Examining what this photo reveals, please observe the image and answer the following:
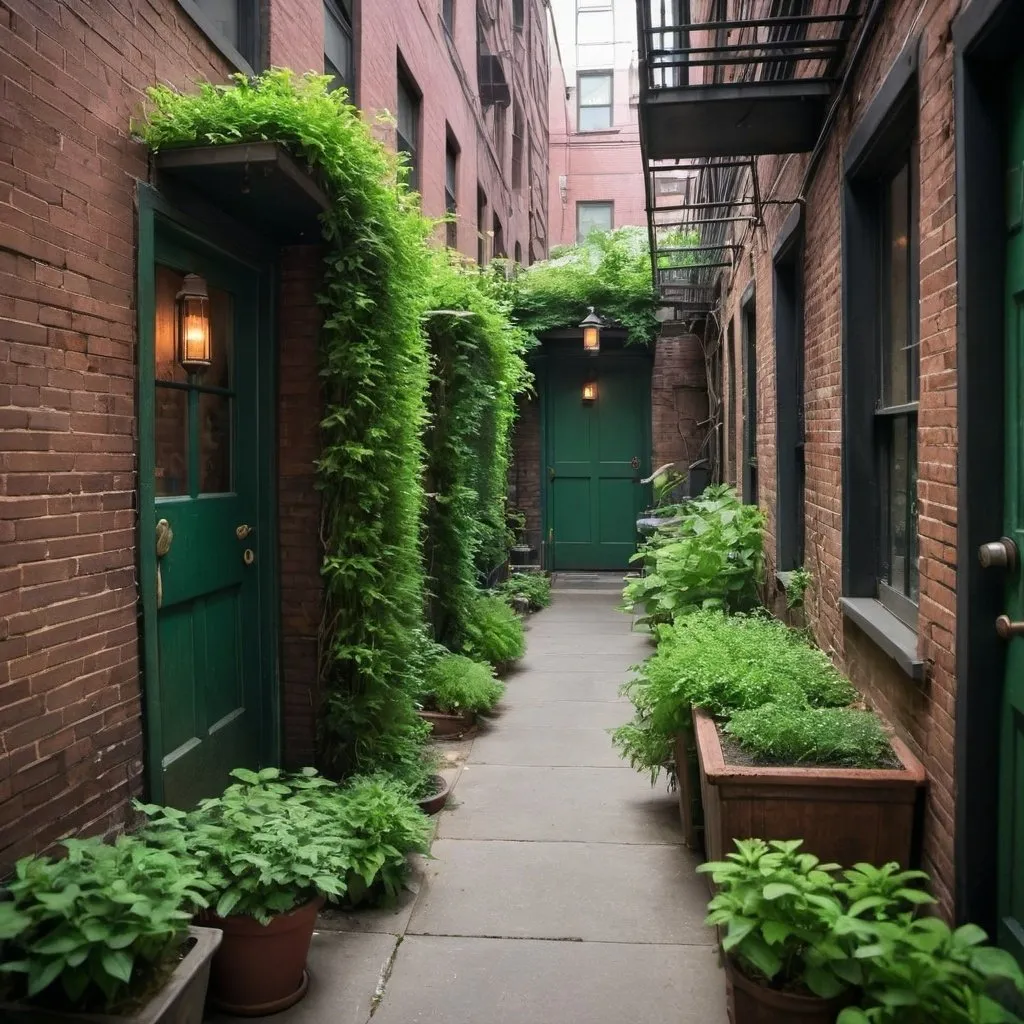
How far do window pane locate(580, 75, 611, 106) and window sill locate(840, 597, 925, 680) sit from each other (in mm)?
24368

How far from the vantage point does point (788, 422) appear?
19.5ft

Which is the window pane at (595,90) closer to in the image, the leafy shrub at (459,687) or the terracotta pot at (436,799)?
the leafy shrub at (459,687)

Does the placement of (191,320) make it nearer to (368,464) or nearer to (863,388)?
(368,464)

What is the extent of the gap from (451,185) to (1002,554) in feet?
33.4

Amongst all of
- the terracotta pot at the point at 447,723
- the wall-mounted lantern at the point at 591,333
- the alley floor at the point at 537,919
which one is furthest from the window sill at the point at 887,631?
the wall-mounted lantern at the point at 591,333

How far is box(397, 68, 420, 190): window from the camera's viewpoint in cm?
891

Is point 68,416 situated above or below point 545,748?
above

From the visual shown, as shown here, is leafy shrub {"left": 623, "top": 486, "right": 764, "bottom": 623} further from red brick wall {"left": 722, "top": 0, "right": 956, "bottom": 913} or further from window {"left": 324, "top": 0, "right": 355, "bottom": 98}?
window {"left": 324, "top": 0, "right": 355, "bottom": 98}

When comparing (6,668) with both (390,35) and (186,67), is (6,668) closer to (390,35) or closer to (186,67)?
(186,67)

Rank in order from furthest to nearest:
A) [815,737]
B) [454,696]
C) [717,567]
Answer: [717,567], [454,696], [815,737]

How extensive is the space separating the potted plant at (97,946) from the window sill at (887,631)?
2.25 meters

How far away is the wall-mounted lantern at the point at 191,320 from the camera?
150 inches

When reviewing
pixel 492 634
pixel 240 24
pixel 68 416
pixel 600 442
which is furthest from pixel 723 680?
pixel 600 442

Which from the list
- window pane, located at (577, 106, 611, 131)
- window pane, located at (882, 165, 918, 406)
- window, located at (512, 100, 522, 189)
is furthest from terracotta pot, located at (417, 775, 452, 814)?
window pane, located at (577, 106, 611, 131)
